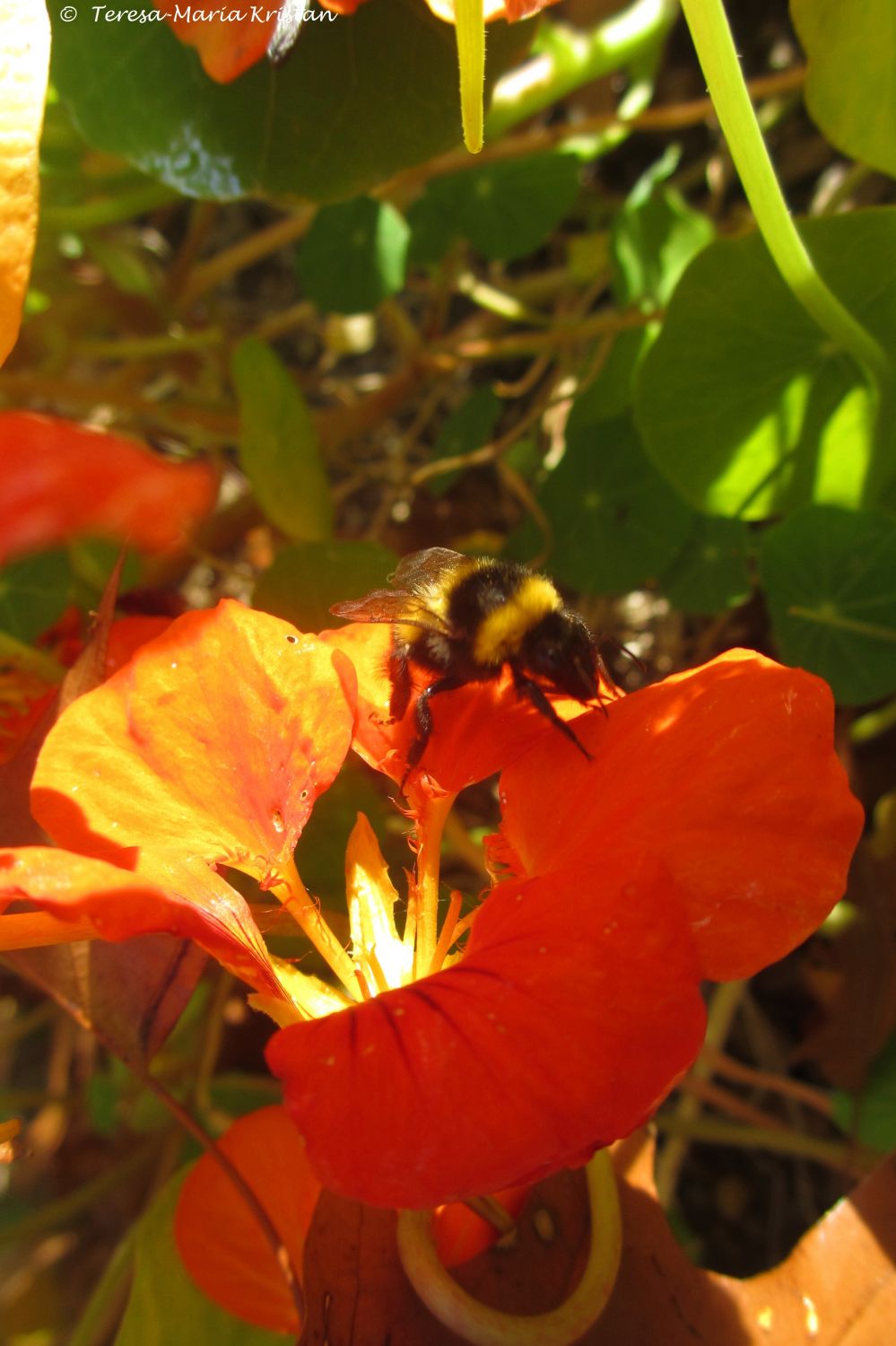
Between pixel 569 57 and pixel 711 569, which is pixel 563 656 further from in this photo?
pixel 569 57

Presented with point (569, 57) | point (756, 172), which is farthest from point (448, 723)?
point (569, 57)

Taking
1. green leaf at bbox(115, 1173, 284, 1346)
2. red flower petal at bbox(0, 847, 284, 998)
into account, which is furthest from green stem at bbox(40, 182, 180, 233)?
green leaf at bbox(115, 1173, 284, 1346)

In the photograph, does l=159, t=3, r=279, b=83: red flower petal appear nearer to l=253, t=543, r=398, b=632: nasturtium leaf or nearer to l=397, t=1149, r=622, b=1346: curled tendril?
l=253, t=543, r=398, b=632: nasturtium leaf

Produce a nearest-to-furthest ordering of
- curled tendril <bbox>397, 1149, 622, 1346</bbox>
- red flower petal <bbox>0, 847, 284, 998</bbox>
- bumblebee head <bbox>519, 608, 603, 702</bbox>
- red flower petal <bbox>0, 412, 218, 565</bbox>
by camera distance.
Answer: red flower petal <bbox>0, 412, 218, 565</bbox>, red flower petal <bbox>0, 847, 284, 998</bbox>, curled tendril <bbox>397, 1149, 622, 1346</bbox>, bumblebee head <bbox>519, 608, 603, 702</bbox>

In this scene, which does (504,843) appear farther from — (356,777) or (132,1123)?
(132,1123)

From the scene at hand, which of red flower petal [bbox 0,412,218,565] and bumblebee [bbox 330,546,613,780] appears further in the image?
bumblebee [bbox 330,546,613,780]

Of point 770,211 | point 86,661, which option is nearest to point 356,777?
point 86,661
